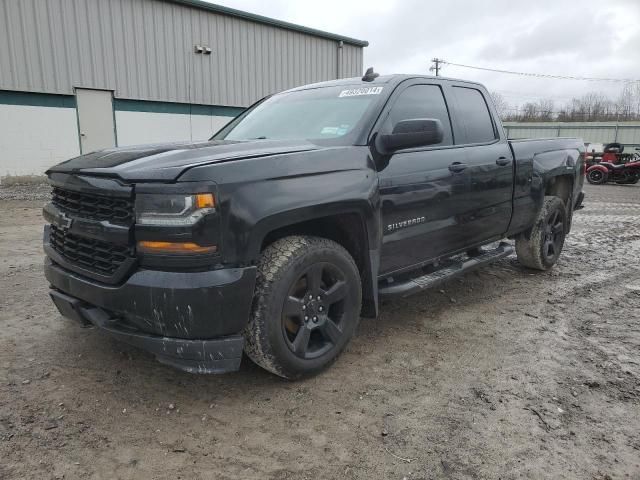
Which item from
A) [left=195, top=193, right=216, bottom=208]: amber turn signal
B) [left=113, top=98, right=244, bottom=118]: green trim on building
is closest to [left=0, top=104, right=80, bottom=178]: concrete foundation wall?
[left=113, top=98, right=244, bottom=118]: green trim on building

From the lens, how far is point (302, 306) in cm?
280

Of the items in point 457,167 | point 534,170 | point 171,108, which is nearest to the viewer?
point 457,167

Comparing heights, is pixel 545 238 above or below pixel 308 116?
below

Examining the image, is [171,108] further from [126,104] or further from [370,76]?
[370,76]

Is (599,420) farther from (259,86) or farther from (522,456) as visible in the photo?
(259,86)

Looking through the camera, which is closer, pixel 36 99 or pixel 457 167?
pixel 457 167

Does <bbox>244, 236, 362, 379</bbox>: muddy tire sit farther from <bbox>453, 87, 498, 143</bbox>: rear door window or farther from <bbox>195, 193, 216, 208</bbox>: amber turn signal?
<bbox>453, 87, 498, 143</bbox>: rear door window

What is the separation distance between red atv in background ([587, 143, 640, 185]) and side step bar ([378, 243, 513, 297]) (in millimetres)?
14570

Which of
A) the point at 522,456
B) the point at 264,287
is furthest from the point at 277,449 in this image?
the point at 522,456

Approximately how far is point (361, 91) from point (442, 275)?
153 centimetres

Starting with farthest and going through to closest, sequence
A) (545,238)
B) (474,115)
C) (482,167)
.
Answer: (545,238) → (474,115) → (482,167)

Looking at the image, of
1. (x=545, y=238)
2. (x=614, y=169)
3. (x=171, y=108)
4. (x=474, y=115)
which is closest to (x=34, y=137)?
(x=171, y=108)

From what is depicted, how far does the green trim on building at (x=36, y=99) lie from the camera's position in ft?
41.5

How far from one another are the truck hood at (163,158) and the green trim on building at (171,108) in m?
11.7
